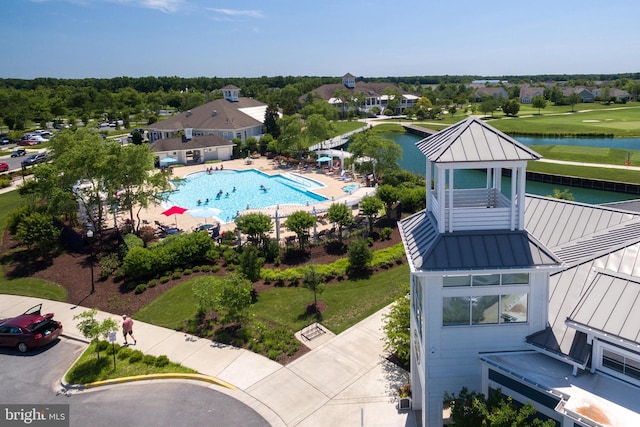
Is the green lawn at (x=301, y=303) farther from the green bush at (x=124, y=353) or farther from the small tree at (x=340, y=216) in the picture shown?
the small tree at (x=340, y=216)

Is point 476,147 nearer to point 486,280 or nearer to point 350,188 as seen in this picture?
point 486,280

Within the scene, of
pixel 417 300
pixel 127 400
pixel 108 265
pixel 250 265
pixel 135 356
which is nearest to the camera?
pixel 417 300

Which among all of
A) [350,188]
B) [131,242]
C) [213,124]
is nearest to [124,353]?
[131,242]

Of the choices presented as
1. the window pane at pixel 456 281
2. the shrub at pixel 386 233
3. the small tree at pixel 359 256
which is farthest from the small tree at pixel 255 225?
the window pane at pixel 456 281

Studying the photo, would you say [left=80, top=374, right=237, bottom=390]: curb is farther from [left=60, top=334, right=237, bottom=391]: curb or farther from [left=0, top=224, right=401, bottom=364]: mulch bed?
[left=0, top=224, right=401, bottom=364]: mulch bed

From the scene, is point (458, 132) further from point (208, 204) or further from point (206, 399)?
point (208, 204)

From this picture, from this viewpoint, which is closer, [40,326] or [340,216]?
[40,326]

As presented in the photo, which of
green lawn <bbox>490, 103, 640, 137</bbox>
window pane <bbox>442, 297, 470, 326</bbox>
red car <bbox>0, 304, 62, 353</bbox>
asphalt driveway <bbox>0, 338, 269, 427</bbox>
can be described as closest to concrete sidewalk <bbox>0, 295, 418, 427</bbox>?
asphalt driveway <bbox>0, 338, 269, 427</bbox>
